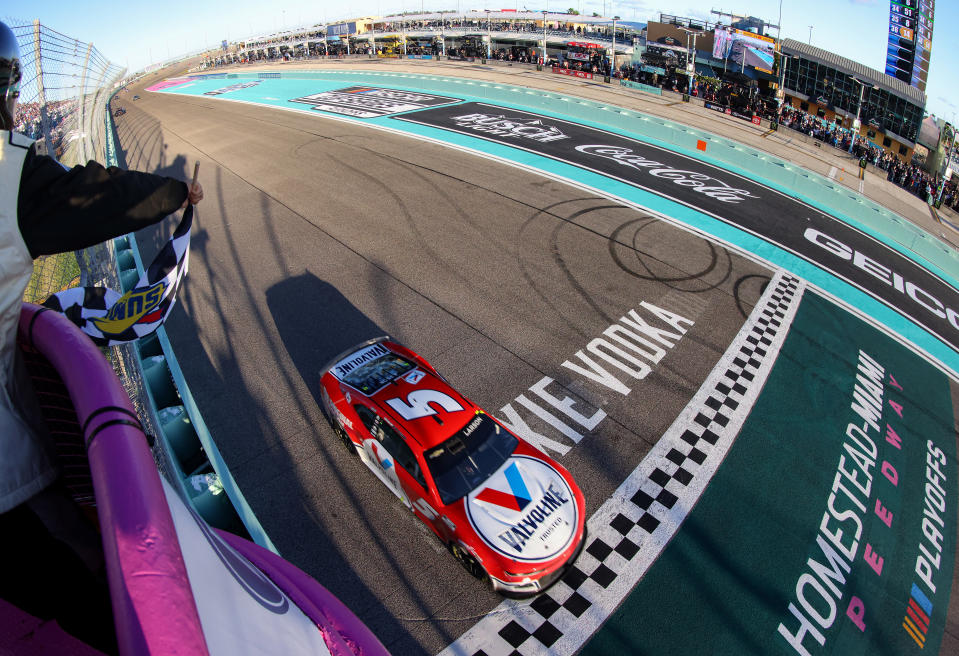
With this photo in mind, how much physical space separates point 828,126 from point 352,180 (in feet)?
120

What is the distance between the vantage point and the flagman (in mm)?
1324

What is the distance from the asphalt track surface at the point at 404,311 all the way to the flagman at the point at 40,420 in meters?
4.94

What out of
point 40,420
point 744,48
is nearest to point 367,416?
point 40,420

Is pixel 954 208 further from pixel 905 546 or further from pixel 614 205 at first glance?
pixel 905 546

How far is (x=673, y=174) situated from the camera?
1914cm

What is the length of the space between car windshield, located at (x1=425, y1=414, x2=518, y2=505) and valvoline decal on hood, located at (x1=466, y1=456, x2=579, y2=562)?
124mm

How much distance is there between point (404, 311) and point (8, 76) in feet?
29.6

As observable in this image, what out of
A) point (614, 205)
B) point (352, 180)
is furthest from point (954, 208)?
point (352, 180)

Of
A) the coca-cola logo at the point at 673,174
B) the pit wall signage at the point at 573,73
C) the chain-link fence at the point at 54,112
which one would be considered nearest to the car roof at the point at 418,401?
the chain-link fence at the point at 54,112

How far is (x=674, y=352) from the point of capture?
10.1 m

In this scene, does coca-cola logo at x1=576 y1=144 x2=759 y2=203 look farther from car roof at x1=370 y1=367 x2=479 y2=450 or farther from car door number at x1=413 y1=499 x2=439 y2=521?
car door number at x1=413 y1=499 x2=439 y2=521

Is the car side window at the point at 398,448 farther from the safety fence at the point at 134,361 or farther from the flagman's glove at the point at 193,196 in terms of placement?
the flagman's glove at the point at 193,196

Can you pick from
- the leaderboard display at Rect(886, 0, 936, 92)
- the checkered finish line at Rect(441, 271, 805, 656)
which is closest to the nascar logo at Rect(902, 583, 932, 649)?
the checkered finish line at Rect(441, 271, 805, 656)

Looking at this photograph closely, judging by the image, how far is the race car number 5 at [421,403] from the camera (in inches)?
263
